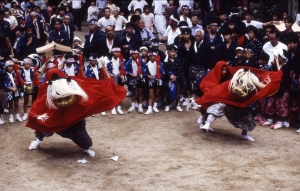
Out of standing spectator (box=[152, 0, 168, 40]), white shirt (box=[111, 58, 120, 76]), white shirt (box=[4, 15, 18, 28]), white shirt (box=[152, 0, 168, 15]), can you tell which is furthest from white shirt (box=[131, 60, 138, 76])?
white shirt (box=[4, 15, 18, 28])

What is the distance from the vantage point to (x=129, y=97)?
39.7 feet

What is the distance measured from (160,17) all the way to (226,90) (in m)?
6.28

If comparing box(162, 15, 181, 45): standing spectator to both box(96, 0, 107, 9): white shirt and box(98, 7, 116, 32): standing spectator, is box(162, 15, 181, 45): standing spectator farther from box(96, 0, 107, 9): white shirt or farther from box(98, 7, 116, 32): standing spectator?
box(96, 0, 107, 9): white shirt

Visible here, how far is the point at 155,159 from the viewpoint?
821cm

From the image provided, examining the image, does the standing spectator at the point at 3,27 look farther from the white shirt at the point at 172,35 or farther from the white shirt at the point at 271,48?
the white shirt at the point at 271,48

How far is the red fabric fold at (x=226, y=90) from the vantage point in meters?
8.67

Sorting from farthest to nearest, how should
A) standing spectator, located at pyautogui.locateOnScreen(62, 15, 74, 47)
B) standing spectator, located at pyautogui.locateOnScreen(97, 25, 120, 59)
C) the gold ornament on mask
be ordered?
standing spectator, located at pyautogui.locateOnScreen(62, 15, 74, 47) → standing spectator, located at pyautogui.locateOnScreen(97, 25, 120, 59) → the gold ornament on mask

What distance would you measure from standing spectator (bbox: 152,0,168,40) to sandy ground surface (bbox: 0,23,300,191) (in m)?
4.67

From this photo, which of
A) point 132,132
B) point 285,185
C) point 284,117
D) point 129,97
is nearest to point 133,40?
point 129,97

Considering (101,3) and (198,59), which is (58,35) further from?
(101,3)

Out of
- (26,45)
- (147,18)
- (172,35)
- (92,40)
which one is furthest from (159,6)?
(26,45)

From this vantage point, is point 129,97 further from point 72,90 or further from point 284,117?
point 72,90

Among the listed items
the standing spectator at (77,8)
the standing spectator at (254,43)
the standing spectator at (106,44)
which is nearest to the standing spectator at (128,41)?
the standing spectator at (106,44)

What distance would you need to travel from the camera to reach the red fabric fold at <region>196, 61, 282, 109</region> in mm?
8672
